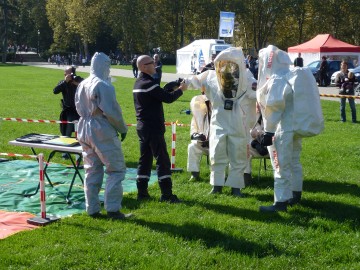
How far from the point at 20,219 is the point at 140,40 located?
73.6 metres

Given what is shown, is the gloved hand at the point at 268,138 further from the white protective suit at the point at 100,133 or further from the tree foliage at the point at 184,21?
the tree foliage at the point at 184,21

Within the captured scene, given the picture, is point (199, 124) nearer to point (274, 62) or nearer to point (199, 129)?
point (199, 129)

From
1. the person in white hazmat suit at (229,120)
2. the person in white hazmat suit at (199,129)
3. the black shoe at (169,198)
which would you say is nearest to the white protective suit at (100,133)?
the black shoe at (169,198)

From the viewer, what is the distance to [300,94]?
707 centimetres

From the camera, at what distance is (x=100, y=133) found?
6.71 m

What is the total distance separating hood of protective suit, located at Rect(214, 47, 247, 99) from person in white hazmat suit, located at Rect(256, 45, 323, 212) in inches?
27.9

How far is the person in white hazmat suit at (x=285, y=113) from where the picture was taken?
→ 7.02 metres

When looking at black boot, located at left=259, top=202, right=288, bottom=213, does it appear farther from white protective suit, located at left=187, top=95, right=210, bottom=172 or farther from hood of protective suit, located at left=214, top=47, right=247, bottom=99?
white protective suit, located at left=187, top=95, right=210, bottom=172

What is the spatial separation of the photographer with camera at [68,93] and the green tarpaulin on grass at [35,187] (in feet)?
2.79

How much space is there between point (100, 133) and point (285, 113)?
7.85 ft

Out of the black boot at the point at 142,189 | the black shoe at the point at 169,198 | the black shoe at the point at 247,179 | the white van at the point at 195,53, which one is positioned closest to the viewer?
the black shoe at the point at 169,198

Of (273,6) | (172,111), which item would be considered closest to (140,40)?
(273,6)

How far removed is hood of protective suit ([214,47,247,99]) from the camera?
7.94 m

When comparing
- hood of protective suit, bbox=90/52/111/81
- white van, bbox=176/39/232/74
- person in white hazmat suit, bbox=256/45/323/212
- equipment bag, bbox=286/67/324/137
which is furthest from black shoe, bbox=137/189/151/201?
white van, bbox=176/39/232/74
